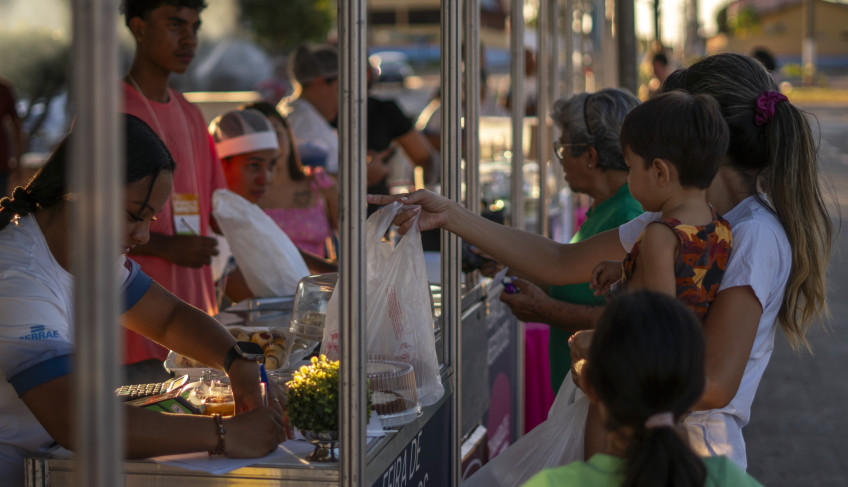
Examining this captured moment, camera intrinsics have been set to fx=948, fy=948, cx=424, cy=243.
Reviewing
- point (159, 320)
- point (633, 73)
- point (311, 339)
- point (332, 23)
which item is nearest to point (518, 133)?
point (311, 339)

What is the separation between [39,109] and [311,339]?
39.7 feet

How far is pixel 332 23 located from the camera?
2361 centimetres

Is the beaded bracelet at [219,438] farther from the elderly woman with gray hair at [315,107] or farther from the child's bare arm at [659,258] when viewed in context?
the elderly woman with gray hair at [315,107]

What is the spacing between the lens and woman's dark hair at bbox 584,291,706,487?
150 cm

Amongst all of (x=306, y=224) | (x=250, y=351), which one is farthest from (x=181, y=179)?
(x=250, y=351)

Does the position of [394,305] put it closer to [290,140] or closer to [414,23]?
[290,140]

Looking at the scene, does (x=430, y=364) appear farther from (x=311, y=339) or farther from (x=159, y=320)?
(x=159, y=320)

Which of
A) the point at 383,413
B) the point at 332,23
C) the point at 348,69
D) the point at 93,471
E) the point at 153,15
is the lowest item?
the point at 383,413

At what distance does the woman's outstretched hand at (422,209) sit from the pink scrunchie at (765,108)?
2.70 ft

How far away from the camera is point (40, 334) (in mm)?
1911

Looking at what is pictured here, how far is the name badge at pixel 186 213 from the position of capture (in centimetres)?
353

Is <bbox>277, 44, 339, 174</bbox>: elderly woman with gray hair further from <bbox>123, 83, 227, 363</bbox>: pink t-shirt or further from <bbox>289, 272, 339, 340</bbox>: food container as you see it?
<bbox>289, 272, 339, 340</bbox>: food container

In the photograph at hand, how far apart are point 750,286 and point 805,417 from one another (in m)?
4.27

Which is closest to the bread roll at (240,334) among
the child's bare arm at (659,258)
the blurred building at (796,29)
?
the child's bare arm at (659,258)
